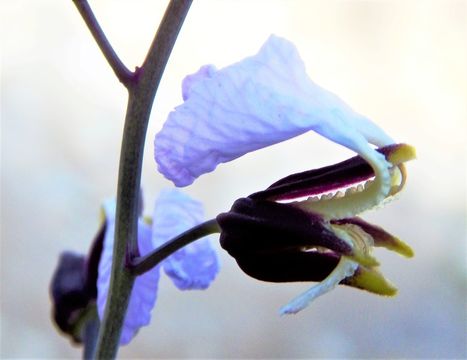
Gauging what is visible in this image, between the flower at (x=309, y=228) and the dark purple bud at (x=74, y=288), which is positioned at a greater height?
the flower at (x=309, y=228)

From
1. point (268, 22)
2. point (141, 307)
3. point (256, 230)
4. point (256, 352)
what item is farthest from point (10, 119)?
point (256, 230)

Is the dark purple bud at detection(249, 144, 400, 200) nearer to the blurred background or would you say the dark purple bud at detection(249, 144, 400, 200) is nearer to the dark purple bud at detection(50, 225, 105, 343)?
the dark purple bud at detection(50, 225, 105, 343)

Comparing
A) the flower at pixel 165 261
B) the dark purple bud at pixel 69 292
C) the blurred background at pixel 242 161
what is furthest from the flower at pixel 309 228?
the blurred background at pixel 242 161

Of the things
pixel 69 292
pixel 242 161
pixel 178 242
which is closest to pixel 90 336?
pixel 69 292

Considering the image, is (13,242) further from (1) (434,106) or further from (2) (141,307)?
(2) (141,307)

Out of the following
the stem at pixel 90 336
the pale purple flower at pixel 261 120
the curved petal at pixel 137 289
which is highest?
the pale purple flower at pixel 261 120

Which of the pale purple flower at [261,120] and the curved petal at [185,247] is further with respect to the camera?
the curved petal at [185,247]

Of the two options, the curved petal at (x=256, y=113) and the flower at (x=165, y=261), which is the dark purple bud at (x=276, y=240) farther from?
the flower at (x=165, y=261)
